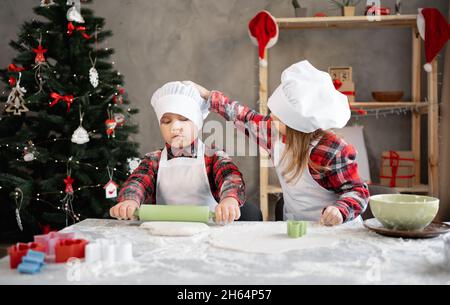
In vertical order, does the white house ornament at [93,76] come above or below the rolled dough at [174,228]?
above

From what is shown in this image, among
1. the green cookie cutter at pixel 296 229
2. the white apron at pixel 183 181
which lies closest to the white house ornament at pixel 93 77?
the white apron at pixel 183 181

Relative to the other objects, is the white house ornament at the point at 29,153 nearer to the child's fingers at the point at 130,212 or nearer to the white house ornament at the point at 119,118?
the white house ornament at the point at 119,118

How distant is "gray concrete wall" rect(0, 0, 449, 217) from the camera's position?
11.9ft

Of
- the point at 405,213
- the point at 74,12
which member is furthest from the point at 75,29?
the point at 405,213

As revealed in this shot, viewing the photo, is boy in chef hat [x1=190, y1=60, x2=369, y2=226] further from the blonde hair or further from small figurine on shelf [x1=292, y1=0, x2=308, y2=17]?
small figurine on shelf [x1=292, y1=0, x2=308, y2=17]

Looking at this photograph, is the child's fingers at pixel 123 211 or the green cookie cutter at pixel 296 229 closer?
the green cookie cutter at pixel 296 229

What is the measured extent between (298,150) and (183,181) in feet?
1.34

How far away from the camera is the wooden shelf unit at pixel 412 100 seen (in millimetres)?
3240

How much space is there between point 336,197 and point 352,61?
2172 millimetres

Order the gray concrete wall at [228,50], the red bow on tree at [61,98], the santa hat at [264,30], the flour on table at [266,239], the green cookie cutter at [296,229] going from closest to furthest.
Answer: the flour on table at [266,239]
the green cookie cutter at [296,229]
the red bow on tree at [61,98]
the santa hat at [264,30]
the gray concrete wall at [228,50]

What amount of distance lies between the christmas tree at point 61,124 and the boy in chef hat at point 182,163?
45.4 inches

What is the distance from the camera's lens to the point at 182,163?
178 cm

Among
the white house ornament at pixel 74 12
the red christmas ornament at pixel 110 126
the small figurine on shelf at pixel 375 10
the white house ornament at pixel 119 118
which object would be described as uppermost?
the small figurine on shelf at pixel 375 10
